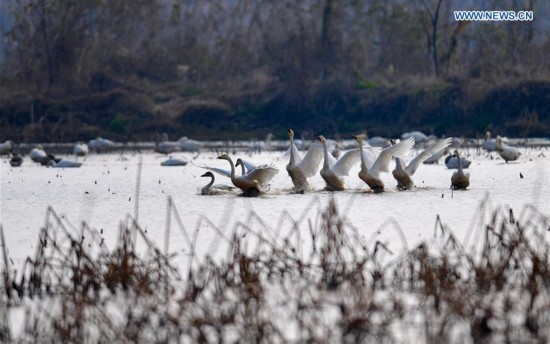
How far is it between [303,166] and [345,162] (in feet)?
1.87

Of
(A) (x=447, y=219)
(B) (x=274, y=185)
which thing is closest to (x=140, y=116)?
(B) (x=274, y=185)

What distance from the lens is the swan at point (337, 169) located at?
477 inches

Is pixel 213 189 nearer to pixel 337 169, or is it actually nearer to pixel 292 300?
pixel 337 169

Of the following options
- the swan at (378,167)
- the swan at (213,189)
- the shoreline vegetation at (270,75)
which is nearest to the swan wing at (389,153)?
the swan at (378,167)

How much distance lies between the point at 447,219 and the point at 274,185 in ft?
15.7

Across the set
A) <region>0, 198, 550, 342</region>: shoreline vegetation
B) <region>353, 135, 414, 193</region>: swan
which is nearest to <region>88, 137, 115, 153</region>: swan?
<region>353, 135, 414, 193</region>: swan

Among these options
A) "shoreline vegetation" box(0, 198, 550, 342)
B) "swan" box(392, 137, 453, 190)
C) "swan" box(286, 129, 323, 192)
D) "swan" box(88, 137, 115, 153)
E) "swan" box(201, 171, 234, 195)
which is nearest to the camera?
"shoreline vegetation" box(0, 198, 550, 342)

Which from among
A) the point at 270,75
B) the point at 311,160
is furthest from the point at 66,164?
the point at 270,75

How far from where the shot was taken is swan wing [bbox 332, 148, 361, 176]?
12227mm

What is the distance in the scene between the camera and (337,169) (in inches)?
483

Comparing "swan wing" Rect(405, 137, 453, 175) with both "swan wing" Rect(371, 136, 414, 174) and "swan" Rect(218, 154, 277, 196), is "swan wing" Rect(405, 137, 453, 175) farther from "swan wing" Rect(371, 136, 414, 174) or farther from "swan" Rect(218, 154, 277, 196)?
"swan" Rect(218, 154, 277, 196)

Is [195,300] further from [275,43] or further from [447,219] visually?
[275,43]

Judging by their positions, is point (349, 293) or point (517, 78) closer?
point (349, 293)

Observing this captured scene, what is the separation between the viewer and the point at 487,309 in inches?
186
